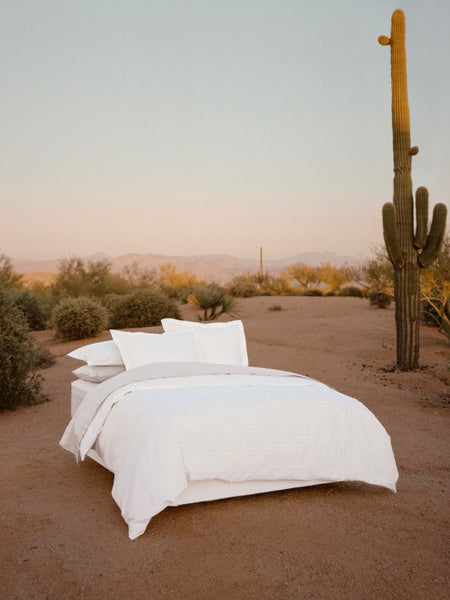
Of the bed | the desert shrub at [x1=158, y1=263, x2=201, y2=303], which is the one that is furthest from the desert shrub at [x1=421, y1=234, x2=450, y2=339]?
the desert shrub at [x1=158, y1=263, x2=201, y2=303]

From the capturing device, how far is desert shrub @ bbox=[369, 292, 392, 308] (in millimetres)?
19984

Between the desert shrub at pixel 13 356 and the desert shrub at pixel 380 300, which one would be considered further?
the desert shrub at pixel 380 300

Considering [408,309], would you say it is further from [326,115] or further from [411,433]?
[326,115]

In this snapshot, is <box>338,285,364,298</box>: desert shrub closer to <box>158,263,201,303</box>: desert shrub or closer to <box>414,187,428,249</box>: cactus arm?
<box>158,263,201,303</box>: desert shrub

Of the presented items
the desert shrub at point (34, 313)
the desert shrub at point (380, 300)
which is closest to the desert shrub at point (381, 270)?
the desert shrub at point (380, 300)

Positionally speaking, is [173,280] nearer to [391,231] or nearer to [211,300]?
[211,300]

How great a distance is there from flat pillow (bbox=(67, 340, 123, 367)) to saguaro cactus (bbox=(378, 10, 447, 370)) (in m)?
5.30

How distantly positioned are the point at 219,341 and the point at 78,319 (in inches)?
322

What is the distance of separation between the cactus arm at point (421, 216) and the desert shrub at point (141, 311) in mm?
7673

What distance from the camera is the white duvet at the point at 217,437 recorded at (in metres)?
4.33

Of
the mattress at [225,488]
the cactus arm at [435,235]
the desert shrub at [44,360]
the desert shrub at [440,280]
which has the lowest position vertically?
the desert shrub at [44,360]

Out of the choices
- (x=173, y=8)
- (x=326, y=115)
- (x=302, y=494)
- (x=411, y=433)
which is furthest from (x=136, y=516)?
(x=326, y=115)

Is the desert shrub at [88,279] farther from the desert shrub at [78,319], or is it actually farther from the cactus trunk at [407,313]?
the cactus trunk at [407,313]

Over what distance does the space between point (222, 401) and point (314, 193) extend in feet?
64.3
